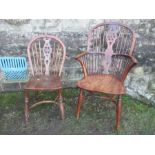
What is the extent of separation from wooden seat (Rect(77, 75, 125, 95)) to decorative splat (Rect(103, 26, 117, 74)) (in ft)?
0.54

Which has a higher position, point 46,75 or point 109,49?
point 109,49

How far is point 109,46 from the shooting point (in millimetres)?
3805

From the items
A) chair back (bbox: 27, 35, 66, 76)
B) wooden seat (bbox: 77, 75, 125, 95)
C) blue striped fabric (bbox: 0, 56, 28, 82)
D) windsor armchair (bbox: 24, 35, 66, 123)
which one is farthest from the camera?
blue striped fabric (bbox: 0, 56, 28, 82)

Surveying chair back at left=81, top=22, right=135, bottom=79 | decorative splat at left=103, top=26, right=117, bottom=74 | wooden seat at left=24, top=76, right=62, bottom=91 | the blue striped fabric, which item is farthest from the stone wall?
wooden seat at left=24, top=76, right=62, bottom=91

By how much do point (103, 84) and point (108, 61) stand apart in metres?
0.43

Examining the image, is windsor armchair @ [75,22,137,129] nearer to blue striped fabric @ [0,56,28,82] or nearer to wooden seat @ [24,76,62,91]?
wooden seat @ [24,76,62,91]

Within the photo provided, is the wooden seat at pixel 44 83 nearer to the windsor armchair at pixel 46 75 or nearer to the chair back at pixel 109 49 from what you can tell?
the windsor armchair at pixel 46 75

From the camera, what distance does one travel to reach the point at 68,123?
3701 mm

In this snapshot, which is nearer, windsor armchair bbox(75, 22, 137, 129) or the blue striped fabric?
windsor armchair bbox(75, 22, 137, 129)

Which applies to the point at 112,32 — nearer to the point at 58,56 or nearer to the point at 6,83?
the point at 58,56

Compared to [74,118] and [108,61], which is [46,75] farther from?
[108,61]

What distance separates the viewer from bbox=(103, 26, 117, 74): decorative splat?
3799 millimetres

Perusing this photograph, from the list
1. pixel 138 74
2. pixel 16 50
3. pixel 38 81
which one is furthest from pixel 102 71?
pixel 16 50

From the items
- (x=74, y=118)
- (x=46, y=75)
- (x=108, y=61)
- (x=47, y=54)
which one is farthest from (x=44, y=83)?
(x=108, y=61)
